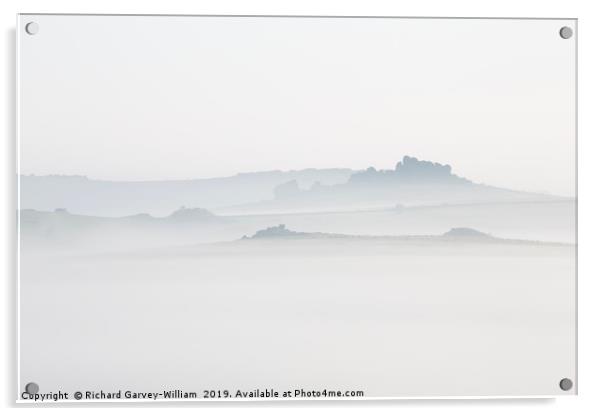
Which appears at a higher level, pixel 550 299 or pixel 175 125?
pixel 175 125

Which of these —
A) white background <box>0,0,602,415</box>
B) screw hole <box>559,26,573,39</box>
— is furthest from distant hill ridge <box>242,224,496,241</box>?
screw hole <box>559,26,573,39</box>

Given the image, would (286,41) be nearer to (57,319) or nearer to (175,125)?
(175,125)

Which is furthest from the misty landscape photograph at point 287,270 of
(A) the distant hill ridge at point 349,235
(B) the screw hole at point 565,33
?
(B) the screw hole at point 565,33

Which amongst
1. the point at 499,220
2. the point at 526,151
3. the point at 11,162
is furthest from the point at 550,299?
the point at 11,162

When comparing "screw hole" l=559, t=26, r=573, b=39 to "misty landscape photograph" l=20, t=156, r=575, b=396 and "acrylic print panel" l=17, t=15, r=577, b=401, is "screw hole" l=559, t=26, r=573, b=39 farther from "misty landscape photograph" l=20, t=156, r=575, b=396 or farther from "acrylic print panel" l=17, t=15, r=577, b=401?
"misty landscape photograph" l=20, t=156, r=575, b=396
